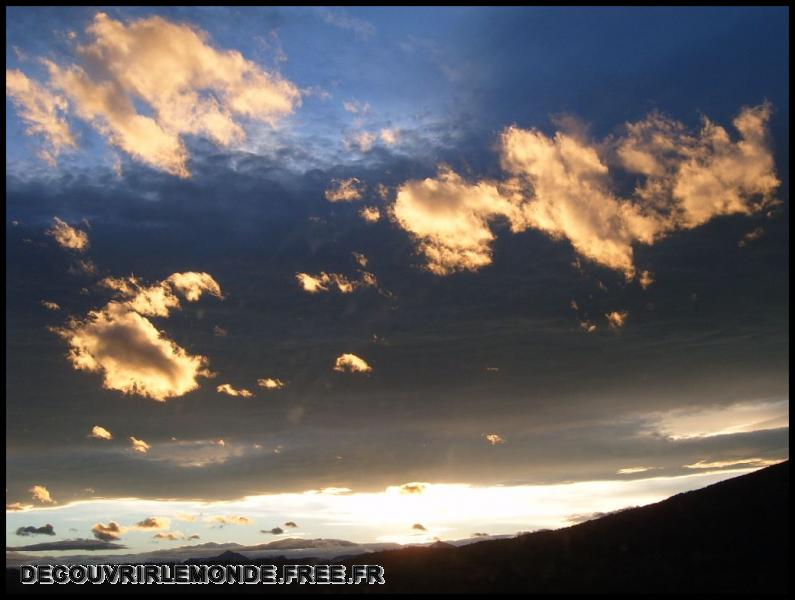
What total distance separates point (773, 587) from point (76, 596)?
5326cm

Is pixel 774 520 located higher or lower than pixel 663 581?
higher

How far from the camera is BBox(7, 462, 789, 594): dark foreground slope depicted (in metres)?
58.3

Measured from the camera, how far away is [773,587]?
5525cm

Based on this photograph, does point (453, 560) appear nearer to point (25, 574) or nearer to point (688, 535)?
point (688, 535)

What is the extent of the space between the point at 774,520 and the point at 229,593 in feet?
164

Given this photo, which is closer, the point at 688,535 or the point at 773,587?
the point at 773,587

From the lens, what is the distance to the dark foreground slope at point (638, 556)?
5831 cm

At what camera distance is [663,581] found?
189 feet

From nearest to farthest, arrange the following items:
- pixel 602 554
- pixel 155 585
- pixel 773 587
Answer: pixel 773 587 → pixel 155 585 → pixel 602 554

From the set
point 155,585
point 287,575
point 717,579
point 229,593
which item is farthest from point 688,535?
point 155,585

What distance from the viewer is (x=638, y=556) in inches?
2601

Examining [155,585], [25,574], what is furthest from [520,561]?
[25,574]

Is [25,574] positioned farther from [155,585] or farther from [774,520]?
[774,520]

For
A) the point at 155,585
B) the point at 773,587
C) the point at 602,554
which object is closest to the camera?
the point at 773,587
